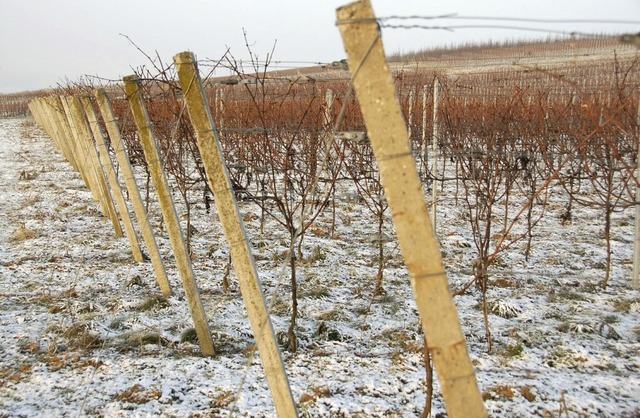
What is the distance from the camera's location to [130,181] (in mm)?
3689

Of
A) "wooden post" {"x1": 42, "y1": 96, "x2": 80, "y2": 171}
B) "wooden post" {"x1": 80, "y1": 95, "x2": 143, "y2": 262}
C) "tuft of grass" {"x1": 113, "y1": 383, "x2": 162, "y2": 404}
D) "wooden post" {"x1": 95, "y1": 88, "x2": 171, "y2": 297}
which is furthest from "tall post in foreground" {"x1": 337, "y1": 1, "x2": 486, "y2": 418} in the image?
"wooden post" {"x1": 42, "y1": 96, "x2": 80, "y2": 171}

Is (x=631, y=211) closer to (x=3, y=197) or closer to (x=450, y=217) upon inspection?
(x=450, y=217)

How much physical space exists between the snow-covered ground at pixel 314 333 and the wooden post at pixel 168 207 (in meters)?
0.16

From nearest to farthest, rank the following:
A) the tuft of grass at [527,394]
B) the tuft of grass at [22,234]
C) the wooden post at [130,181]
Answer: the tuft of grass at [527,394] < the wooden post at [130,181] < the tuft of grass at [22,234]

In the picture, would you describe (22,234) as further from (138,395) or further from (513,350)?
(513,350)

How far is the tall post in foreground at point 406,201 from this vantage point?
1.10 meters

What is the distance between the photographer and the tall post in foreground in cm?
110

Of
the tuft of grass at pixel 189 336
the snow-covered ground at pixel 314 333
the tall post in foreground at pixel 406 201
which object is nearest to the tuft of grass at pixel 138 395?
the snow-covered ground at pixel 314 333

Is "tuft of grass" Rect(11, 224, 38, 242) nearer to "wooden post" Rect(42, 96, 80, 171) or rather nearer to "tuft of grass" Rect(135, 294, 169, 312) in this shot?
"tuft of grass" Rect(135, 294, 169, 312)

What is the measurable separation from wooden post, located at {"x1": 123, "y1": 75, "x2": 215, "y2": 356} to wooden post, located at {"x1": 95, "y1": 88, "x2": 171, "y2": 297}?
743 mm

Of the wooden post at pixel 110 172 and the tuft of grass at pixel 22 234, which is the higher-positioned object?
the wooden post at pixel 110 172

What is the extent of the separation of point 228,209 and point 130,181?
6.83 feet

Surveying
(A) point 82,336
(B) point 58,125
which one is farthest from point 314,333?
(B) point 58,125

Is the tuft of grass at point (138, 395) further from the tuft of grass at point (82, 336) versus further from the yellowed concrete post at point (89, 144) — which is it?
the yellowed concrete post at point (89, 144)
